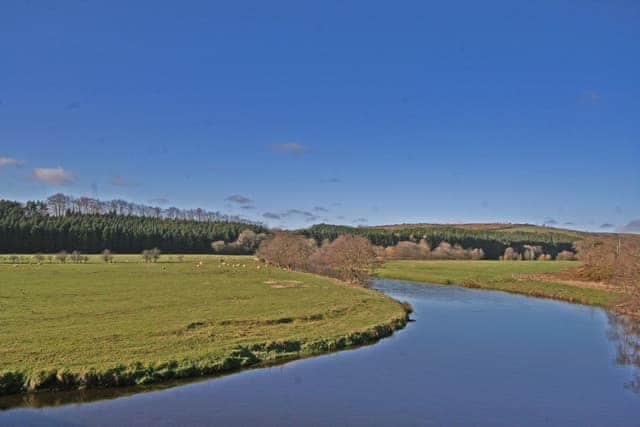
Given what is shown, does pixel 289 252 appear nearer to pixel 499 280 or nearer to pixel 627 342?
pixel 499 280

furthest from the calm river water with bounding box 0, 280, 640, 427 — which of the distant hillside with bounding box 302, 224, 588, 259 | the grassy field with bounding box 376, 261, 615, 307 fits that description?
the distant hillside with bounding box 302, 224, 588, 259

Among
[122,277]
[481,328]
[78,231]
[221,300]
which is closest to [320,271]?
[122,277]

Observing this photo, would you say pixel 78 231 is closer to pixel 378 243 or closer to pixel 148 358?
pixel 378 243

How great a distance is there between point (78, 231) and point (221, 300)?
315ft

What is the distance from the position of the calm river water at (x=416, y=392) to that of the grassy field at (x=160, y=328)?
1.71 meters

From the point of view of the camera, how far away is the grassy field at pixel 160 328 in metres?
19.8

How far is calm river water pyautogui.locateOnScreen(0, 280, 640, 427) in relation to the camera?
16.4m

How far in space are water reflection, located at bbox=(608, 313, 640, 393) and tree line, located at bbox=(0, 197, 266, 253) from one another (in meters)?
113

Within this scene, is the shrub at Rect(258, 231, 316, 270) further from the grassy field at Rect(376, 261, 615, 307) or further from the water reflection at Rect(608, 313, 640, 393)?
the water reflection at Rect(608, 313, 640, 393)

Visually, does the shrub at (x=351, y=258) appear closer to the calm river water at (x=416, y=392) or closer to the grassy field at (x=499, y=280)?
the grassy field at (x=499, y=280)

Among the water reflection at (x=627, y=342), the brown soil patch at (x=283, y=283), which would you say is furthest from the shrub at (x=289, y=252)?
the water reflection at (x=627, y=342)

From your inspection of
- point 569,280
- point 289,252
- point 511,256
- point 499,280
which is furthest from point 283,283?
point 511,256

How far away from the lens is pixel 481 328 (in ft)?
111

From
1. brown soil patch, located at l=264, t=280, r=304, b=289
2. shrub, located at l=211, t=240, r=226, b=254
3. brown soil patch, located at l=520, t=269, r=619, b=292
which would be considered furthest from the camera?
shrub, located at l=211, t=240, r=226, b=254
